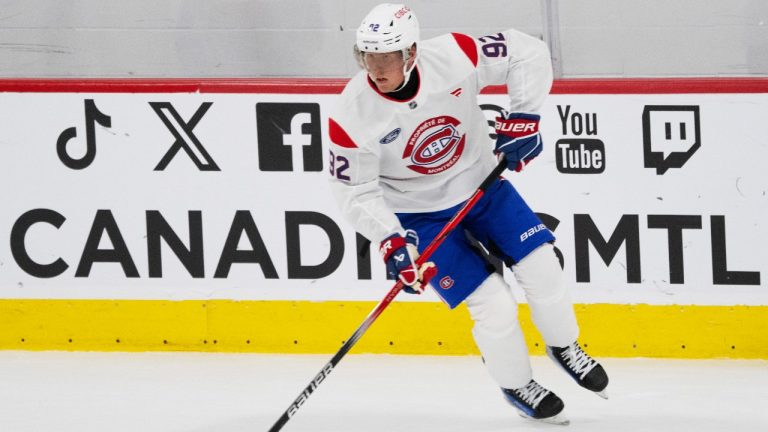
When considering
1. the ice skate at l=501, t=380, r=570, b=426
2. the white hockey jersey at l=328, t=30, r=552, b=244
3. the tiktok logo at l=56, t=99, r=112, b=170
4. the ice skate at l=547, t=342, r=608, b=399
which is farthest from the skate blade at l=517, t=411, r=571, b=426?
the tiktok logo at l=56, t=99, r=112, b=170

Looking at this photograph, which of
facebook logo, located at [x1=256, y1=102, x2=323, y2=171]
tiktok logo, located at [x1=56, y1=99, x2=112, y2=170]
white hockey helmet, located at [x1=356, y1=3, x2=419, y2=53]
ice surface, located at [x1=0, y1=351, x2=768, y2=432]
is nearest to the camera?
white hockey helmet, located at [x1=356, y1=3, x2=419, y2=53]

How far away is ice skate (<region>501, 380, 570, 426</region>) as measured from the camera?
3609 mm

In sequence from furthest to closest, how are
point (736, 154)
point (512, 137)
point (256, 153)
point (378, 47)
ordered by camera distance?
1. point (256, 153)
2. point (736, 154)
3. point (512, 137)
4. point (378, 47)

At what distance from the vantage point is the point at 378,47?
3281 mm

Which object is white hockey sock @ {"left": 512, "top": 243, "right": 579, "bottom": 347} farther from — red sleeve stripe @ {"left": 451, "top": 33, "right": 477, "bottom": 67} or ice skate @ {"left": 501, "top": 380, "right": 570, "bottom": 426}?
red sleeve stripe @ {"left": 451, "top": 33, "right": 477, "bottom": 67}

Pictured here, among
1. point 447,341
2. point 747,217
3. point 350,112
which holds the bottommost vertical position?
point 447,341

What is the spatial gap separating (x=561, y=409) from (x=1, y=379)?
6.19 feet

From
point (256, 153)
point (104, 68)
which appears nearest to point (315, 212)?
point (256, 153)

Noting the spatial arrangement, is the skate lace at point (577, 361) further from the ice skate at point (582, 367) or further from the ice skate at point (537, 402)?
the ice skate at point (537, 402)

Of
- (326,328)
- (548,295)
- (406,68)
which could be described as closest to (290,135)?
(326,328)

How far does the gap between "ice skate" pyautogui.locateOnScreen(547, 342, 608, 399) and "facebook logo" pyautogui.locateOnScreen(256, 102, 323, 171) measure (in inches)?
47.2

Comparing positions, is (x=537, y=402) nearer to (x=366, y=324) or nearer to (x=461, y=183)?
(x=366, y=324)

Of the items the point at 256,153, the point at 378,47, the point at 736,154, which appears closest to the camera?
the point at 378,47

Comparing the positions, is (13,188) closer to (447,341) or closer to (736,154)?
(447,341)
